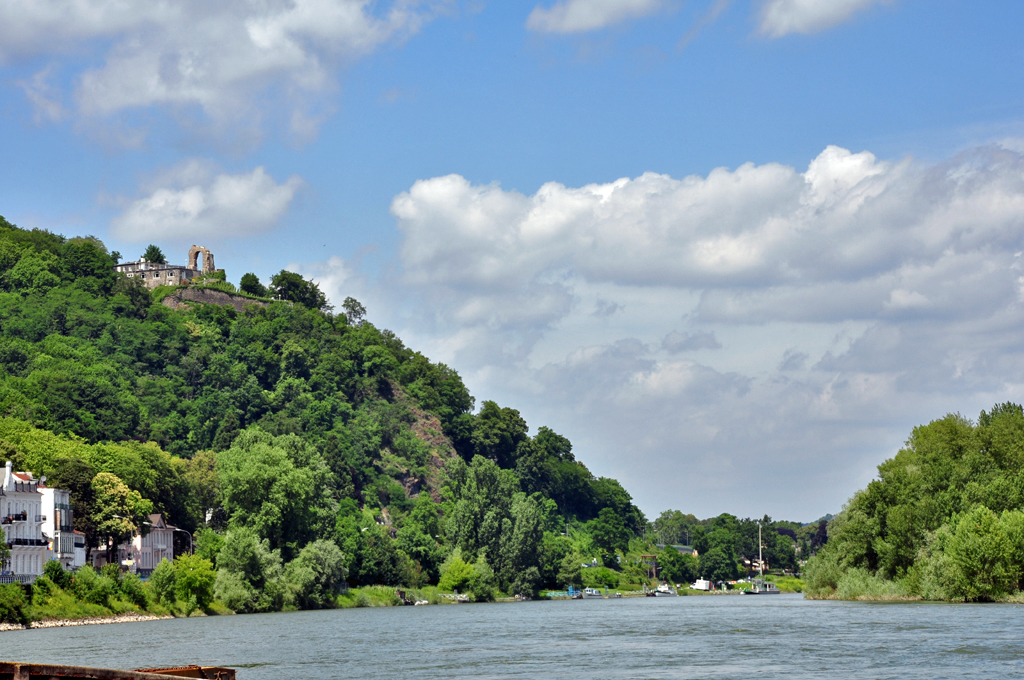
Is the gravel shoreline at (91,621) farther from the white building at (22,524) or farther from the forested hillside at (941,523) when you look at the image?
the forested hillside at (941,523)

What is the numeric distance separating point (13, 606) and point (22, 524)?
20.0m

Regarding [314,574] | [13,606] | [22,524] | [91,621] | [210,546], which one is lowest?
[91,621]

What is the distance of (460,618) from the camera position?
301ft

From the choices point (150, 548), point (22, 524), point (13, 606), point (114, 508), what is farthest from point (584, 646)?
point (150, 548)

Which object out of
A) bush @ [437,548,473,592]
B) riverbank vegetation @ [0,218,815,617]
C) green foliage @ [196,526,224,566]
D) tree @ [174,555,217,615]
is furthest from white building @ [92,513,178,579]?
bush @ [437,548,473,592]

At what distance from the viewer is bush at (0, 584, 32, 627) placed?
240ft

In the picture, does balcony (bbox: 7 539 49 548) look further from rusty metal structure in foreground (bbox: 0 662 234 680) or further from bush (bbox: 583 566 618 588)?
bush (bbox: 583 566 618 588)

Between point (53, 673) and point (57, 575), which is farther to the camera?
point (57, 575)

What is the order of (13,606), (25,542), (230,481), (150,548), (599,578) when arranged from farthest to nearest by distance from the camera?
(599,578) → (150,548) → (230,481) → (25,542) → (13,606)

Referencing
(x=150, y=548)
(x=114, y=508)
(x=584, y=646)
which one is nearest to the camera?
(x=584, y=646)

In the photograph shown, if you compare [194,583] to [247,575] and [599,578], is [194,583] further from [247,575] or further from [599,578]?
[599,578]

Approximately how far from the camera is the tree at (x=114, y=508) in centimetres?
10738

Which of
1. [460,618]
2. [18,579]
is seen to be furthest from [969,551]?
[18,579]

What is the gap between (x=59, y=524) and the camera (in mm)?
100938
